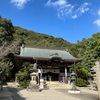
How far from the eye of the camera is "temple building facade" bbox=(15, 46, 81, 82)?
23.6 metres

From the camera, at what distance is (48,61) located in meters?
24.4

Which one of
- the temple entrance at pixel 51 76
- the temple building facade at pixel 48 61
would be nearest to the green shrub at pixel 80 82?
the temple building facade at pixel 48 61

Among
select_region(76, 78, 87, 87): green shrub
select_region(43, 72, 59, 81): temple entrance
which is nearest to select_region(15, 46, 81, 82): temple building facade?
select_region(43, 72, 59, 81): temple entrance

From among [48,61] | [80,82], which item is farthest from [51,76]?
[80,82]

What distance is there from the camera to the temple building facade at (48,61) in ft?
77.6

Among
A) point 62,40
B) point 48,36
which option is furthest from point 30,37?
point 62,40

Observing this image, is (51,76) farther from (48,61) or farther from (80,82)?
(80,82)

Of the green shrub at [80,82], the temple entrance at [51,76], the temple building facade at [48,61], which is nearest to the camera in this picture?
the green shrub at [80,82]

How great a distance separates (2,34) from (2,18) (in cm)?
366

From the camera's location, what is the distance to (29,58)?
23.4 m

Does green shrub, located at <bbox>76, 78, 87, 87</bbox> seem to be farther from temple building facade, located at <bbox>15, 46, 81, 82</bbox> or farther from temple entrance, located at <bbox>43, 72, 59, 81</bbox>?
temple entrance, located at <bbox>43, 72, 59, 81</bbox>

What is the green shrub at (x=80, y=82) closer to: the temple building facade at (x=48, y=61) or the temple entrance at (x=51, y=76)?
the temple building facade at (x=48, y=61)

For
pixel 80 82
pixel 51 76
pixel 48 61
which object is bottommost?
pixel 80 82

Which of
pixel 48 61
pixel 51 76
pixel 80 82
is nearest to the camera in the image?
pixel 80 82
